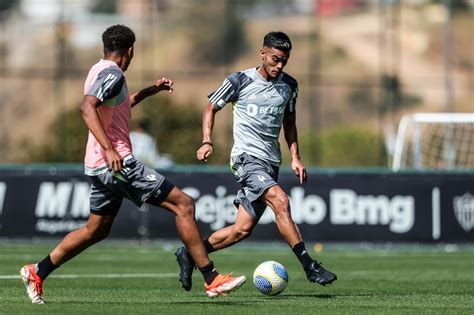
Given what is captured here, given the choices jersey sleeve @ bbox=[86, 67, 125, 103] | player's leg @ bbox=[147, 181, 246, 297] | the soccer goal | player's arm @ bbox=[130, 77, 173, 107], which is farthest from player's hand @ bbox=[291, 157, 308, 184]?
the soccer goal

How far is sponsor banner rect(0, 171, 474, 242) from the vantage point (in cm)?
2216

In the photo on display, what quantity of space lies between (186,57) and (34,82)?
390 inches

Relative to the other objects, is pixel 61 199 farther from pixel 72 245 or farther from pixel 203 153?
pixel 72 245

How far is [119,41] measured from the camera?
11312 millimetres

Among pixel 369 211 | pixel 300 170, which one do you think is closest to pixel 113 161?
pixel 300 170

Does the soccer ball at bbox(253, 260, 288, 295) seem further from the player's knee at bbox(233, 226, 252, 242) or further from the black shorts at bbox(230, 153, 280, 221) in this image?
the black shorts at bbox(230, 153, 280, 221)

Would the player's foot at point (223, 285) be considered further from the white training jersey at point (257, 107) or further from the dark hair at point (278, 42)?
the dark hair at point (278, 42)

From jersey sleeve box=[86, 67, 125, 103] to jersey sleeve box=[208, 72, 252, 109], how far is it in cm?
193

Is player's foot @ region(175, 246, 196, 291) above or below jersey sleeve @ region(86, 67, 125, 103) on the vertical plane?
below

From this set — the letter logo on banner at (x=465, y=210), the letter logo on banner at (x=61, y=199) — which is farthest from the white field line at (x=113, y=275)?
the letter logo on banner at (x=465, y=210)

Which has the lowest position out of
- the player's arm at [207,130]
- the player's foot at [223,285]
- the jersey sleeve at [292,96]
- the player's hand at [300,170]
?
the player's foot at [223,285]

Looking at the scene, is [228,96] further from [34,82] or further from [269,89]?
[34,82]

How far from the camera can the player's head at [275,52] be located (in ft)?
41.7

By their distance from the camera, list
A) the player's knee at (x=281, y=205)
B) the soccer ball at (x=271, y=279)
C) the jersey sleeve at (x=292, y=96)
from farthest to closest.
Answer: the jersey sleeve at (x=292, y=96)
the player's knee at (x=281, y=205)
the soccer ball at (x=271, y=279)
